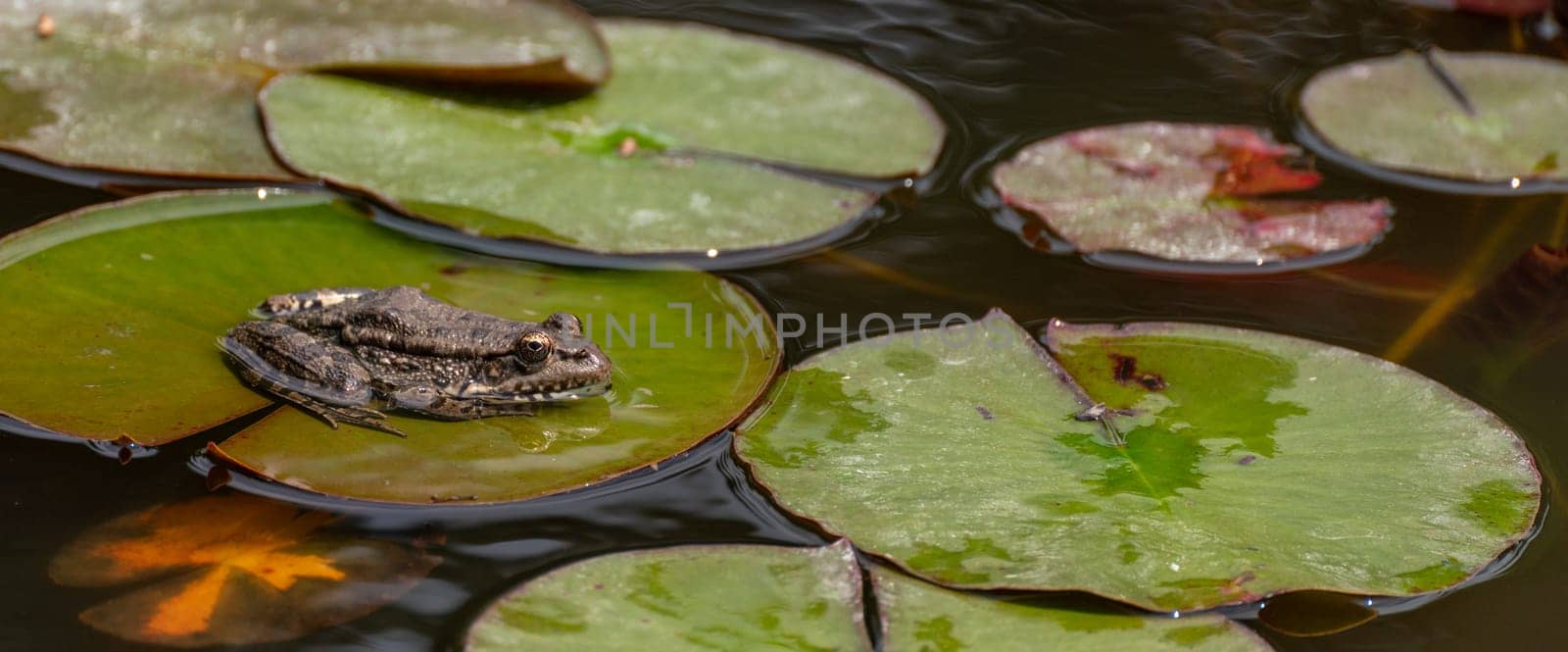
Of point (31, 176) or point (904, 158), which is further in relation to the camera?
point (904, 158)

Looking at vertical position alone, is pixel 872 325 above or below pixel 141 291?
below

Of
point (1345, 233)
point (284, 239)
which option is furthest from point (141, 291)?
point (1345, 233)

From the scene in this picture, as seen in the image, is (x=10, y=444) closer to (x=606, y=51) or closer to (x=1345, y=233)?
(x=606, y=51)

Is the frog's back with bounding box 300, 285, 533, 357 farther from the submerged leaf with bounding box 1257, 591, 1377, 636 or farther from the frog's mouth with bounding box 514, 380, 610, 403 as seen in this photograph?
the submerged leaf with bounding box 1257, 591, 1377, 636

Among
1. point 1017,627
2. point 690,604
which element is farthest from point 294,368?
point 1017,627

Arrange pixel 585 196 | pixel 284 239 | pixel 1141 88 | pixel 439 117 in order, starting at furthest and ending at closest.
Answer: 1. pixel 1141 88
2. pixel 439 117
3. pixel 585 196
4. pixel 284 239

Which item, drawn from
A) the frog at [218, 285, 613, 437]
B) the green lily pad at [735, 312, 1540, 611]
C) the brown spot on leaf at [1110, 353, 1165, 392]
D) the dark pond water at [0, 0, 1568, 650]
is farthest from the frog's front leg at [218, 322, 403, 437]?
the brown spot on leaf at [1110, 353, 1165, 392]
